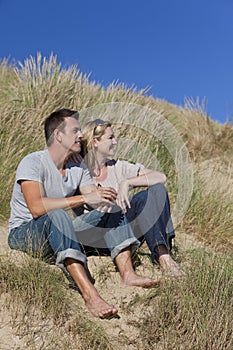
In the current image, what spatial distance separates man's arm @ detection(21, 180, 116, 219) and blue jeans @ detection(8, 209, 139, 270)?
7cm

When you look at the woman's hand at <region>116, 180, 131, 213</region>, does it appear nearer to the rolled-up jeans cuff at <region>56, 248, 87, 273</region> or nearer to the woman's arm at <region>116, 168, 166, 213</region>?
the woman's arm at <region>116, 168, 166, 213</region>

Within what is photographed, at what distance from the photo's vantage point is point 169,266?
3801mm

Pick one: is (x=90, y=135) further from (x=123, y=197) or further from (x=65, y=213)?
(x=65, y=213)

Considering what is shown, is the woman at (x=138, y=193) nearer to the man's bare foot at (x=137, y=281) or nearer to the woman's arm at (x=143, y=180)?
the woman's arm at (x=143, y=180)

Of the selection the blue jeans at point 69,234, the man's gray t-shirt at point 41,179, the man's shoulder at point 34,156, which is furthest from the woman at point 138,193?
the man's shoulder at point 34,156

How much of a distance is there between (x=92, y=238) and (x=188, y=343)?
1.06 metres

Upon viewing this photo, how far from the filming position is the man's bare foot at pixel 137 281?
3.58 metres

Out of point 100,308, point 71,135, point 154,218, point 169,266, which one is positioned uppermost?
point 71,135

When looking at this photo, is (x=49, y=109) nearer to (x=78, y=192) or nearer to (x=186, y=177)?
(x=186, y=177)

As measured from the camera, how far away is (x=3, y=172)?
5059 millimetres

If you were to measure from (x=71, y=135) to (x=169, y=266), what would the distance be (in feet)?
3.71

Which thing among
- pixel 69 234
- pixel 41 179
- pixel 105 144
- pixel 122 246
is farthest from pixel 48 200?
pixel 105 144

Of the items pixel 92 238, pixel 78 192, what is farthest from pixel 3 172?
pixel 92 238

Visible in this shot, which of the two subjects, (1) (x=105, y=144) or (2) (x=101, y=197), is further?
(1) (x=105, y=144)
